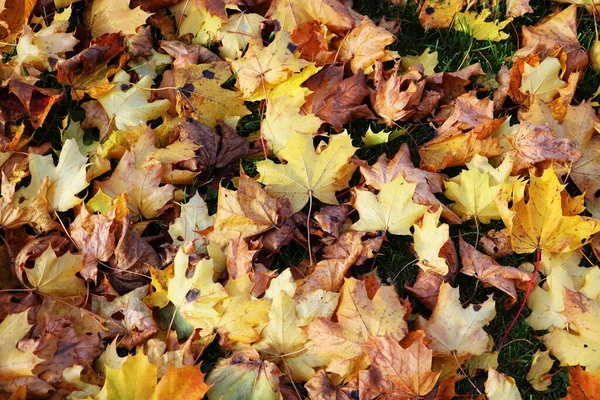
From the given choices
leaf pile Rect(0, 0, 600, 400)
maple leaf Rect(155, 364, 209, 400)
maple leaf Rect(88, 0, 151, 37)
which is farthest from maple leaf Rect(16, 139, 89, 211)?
maple leaf Rect(155, 364, 209, 400)

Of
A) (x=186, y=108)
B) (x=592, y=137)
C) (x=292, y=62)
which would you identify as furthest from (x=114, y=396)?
(x=592, y=137)

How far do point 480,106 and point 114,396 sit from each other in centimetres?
148

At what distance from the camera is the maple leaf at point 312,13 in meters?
2.39

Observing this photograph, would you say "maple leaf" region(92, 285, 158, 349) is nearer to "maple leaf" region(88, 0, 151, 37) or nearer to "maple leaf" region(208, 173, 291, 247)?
"maple leaf" region(208, 173, 291, 247)

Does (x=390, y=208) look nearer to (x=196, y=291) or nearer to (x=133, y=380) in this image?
(x=196, y=291)

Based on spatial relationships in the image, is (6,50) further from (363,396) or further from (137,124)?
(363,396)

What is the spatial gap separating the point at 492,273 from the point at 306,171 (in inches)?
25.3

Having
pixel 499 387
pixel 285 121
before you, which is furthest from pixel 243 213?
pixel 499 387

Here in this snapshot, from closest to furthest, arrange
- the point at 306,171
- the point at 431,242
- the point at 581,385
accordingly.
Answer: the point at 581,385 < the point at 431,242 < the point at 306,171

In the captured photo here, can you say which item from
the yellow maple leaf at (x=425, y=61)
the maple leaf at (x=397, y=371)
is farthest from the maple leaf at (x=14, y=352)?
the yellow maple leaf at (x=425, y=61)

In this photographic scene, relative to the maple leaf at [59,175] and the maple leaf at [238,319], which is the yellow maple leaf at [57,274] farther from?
the maple leaf at [238,319]

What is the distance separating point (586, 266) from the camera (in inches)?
81.3

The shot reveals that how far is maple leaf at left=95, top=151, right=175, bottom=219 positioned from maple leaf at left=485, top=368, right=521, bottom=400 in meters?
1.06

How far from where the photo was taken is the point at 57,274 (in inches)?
72.3
